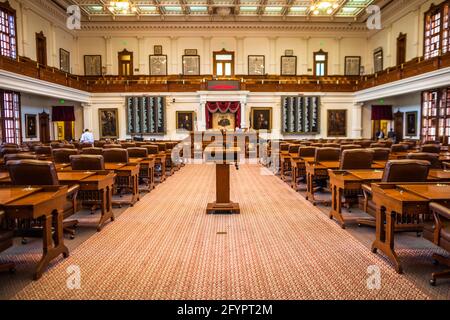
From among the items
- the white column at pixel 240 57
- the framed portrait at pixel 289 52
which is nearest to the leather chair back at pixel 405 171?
the white column at pixel 240 57

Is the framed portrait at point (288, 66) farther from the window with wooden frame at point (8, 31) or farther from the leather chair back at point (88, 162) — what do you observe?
the leather chair back at point (88, 162)

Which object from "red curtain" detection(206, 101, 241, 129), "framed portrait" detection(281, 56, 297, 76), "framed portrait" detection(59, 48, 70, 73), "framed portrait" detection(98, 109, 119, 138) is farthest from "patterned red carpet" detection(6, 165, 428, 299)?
"framed portrait" detection(281, 56, 297, 76)

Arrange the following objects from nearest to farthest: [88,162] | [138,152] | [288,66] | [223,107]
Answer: [88,162] < [138,152] < [223,107] < [288,66]

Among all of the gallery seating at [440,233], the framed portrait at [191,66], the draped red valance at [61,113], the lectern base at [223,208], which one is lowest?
the lectern base at [223,208]

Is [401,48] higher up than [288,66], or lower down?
higher up

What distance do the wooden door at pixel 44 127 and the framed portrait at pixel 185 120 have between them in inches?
298

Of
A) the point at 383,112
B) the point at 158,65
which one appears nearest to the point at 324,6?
the point at 383,112

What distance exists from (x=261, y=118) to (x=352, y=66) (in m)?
8.91

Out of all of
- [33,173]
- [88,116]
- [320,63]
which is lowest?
[33,173]

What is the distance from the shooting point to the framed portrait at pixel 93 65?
82.1 feet

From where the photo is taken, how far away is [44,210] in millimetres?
3615

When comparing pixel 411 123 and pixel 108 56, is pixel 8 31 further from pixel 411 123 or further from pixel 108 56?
pixel 411 123

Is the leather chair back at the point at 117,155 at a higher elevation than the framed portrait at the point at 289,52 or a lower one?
lower
